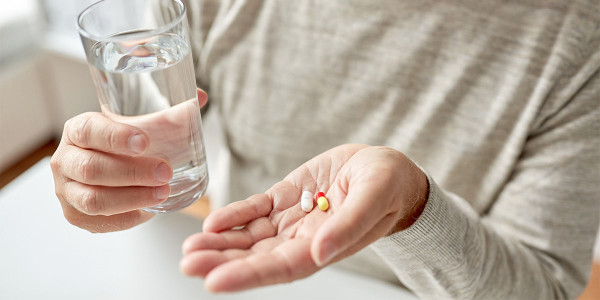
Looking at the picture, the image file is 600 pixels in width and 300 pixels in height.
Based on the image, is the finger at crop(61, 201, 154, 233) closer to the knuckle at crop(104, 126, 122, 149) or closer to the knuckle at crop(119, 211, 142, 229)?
the knuckle at crop(119, 211, 142, 229)

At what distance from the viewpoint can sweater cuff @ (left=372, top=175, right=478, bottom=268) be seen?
2.17 ft

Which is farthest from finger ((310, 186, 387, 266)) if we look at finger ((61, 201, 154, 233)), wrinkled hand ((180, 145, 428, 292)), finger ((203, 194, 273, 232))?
finger ((61, 201, 154, 233))

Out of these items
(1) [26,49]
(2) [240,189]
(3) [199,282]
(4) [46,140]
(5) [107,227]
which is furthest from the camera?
(4) [46,140]

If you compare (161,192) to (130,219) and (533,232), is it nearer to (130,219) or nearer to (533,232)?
(130,219)

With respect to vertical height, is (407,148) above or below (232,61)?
below

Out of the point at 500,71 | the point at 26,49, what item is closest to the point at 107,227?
the point at 500,71

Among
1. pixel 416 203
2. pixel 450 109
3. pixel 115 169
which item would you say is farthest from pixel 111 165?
pixel 450 109

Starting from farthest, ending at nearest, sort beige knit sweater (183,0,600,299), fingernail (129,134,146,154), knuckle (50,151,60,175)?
beige knit sweater (183,0,600,299)
knuckle (50,151,60,175)
fingernail (129,134,146,154)

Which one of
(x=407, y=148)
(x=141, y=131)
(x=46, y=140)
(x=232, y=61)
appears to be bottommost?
(x=46, y=140)

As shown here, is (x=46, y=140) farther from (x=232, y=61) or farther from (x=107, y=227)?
(x=107, y=227)

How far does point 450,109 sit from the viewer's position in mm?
948

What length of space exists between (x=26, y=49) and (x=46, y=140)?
38 cm

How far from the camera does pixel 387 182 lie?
0.53 m

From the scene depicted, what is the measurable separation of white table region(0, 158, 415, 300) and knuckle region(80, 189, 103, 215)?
29 cm
